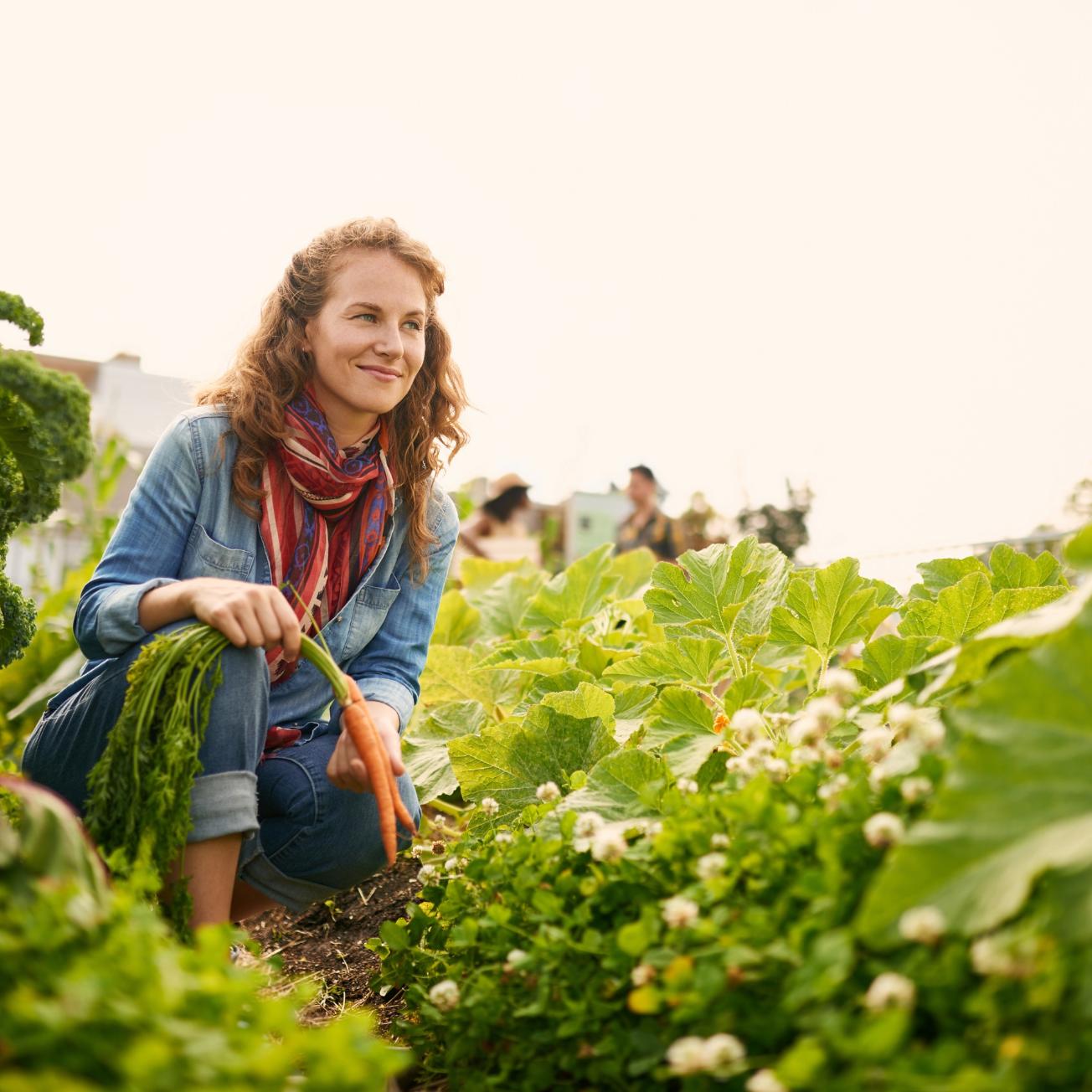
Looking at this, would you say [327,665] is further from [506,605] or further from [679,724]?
[506,605]

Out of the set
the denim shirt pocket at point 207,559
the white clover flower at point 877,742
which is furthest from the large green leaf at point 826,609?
the denim shirt pocket at point 207,559

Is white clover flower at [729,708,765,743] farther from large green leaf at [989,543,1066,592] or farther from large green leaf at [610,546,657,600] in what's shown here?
large green leaf at [610,546,657,600]

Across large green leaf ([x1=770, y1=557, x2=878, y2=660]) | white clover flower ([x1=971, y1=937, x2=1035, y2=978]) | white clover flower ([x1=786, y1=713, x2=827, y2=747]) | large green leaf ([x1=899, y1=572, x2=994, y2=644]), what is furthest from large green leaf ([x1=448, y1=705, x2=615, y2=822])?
white clover flower ([x1=971, y1=937, x2=1035, y2=978])

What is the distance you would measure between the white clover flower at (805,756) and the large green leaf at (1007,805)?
30cm

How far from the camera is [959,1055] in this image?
0.84 metres

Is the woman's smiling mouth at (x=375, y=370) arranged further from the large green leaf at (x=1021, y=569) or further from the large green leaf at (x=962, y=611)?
the large green leaf at (x=1021, y=569)

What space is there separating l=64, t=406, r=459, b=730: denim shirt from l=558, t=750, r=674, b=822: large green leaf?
0.52 meters

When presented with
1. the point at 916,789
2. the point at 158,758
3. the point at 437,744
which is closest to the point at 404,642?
the point at 437,744

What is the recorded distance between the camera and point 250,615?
4.89ft

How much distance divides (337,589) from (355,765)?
49 cm

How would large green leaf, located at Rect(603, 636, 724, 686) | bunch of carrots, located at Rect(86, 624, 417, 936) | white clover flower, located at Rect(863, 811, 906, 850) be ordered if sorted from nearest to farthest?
white clover flower, located at Rect(863, 811, 906, 850)
bunch of carrots, located at Rect(86, 624, 417, 936)
large green leaf, located at Rect(603, 636, 724, 686)

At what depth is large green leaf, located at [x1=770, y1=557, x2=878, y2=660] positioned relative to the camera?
1840 millimetres

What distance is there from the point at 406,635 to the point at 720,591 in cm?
64

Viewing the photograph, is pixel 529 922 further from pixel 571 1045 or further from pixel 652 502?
pixel 652 502
